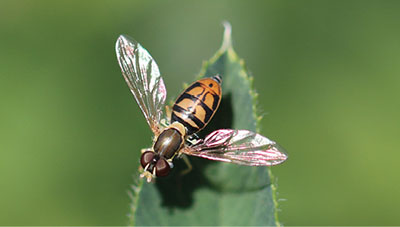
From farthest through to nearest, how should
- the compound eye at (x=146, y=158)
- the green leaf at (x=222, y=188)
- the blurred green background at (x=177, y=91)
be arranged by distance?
the blurred green background at (x=177, y=91) → the compound eye at (x=146, y=158) → the green leaf at (x=222, y=188)

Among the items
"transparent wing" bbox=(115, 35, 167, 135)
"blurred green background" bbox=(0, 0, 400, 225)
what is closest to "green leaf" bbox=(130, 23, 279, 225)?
"transparent wing" bbox=(115, 35, 167, 135)

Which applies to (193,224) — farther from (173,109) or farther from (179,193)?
(173,109)

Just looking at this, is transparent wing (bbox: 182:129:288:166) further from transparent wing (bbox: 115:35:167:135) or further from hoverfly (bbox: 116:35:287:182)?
transparent wing (bbox: 115:35:167:135)

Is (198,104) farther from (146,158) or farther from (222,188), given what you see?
(222,188)

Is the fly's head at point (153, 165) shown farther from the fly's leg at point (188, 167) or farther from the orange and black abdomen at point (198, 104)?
the orange and black abdomen at point (198, 104)

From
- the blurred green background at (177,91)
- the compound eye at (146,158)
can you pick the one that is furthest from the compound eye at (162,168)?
the blurred green background at (177,91)

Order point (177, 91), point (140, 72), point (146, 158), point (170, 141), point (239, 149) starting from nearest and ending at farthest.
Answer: point (239, 149)
point (146, 158)
point (170, 141)
point (140, 72)
point (177, 91)

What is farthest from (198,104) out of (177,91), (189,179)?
(177,91)
